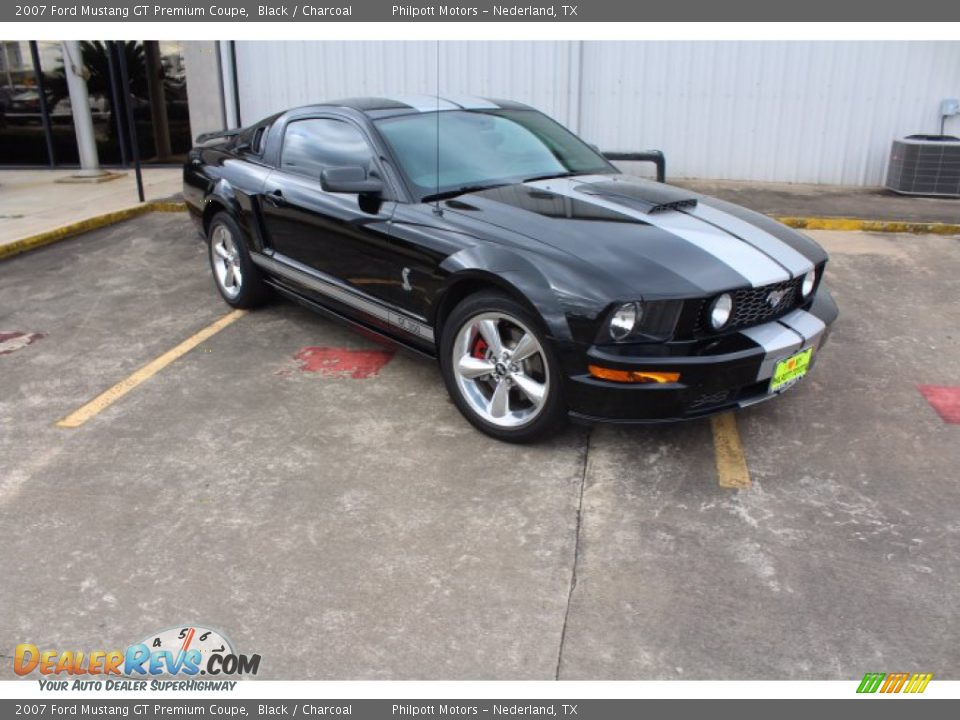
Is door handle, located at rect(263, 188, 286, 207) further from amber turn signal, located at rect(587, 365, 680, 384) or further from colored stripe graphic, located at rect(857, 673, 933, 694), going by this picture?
colored stripe graphic, located at rect(857, 673, 933, 694)

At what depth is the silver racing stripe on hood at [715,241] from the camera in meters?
3.54

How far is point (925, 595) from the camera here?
2.76 m

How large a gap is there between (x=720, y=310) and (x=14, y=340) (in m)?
4.63

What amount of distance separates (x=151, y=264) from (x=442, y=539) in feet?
17.0

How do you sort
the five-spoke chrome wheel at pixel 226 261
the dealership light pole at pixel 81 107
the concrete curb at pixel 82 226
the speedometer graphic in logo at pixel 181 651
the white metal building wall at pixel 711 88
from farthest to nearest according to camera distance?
the dealership light pole at pixel 81 107
the white metal building wall at pixel 711 88
the concrete curb at pixel 82 226
the five-spoke chrome wheel at pixel 226 261
the speedometer graphic in logo at pixel 181 651

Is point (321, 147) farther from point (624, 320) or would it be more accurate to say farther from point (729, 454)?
point (729, 454)

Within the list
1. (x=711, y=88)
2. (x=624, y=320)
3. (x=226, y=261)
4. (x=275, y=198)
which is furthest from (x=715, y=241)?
(x=711, y=88)

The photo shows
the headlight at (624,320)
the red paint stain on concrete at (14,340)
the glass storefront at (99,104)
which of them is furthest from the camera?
the glass storefront at (99,104)

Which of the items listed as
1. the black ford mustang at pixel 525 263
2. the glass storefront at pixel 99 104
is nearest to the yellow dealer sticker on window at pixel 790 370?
the black ford mustang at pixel 525 263

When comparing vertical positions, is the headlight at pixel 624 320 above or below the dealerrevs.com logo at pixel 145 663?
above

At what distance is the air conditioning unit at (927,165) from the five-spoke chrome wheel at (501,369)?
771 cm

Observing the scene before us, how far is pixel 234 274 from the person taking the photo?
5730 mm

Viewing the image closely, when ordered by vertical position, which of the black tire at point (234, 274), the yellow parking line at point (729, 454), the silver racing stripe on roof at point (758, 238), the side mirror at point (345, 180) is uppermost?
the side mirror at point (345, 180)

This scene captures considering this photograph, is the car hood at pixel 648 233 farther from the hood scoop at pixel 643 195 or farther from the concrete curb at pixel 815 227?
the concrete curb at pixel 815 227
